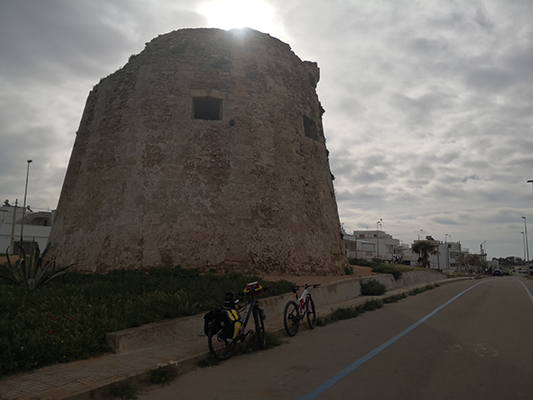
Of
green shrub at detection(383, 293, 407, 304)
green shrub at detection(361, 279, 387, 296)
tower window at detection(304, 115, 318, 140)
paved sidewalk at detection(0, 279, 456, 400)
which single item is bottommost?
green shrub at detection(383, 293, 407, 304)

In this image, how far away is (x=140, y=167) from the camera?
43.2ft

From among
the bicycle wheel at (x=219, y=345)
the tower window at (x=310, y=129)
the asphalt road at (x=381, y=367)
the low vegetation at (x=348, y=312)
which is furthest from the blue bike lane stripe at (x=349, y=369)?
the tower window at (x=310, y=129)

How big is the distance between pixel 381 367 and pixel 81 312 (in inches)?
180

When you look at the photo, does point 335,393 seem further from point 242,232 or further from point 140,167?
point 140,167

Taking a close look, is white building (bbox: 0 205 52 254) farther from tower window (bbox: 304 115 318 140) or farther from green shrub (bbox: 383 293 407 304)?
green shrub (bbox: 383 293 407 304)

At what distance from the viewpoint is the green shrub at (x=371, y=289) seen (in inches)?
526

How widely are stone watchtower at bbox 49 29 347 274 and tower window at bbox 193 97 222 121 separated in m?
0.10

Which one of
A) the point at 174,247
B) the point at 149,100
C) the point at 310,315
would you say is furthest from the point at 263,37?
→ the point at 310,315

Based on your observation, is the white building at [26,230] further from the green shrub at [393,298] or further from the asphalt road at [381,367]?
the asphalt road at [381,367]

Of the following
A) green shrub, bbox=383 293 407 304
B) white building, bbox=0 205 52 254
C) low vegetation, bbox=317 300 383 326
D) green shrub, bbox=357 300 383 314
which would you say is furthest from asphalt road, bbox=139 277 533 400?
white building, bbox=0 205 52 254

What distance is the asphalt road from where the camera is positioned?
158 inches

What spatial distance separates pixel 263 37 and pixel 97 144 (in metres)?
8.21

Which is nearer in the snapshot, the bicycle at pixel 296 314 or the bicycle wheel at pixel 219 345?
the bicycle wheel at pixel 219 345

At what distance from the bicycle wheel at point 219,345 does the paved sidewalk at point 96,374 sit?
183 mm
